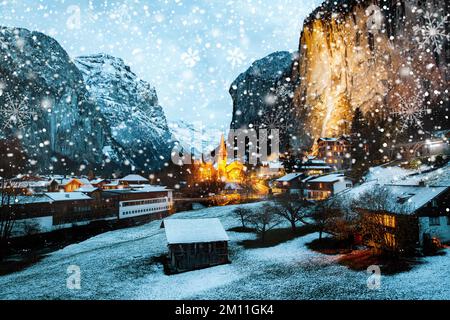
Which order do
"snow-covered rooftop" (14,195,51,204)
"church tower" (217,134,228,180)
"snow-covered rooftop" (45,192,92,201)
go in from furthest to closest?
1. "church tower" (217,134,228,180)
2. "snow-covered rooftop" (45,192,92,201)
3. "snow-covered rooftop" (14,195,51,204)

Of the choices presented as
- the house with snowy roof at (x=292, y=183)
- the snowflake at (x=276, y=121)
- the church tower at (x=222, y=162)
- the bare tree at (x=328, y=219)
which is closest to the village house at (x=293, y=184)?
the house with snowy roof at (x=292, y=183)

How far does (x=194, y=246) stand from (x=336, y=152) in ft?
159

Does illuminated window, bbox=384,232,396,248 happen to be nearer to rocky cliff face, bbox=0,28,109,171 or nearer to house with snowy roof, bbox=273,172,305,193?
house with snowy roof, bbox=273,172,305,193

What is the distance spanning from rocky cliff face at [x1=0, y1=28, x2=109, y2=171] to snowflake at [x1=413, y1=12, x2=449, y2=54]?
4228 inches

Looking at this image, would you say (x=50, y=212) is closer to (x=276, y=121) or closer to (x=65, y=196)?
(x=65, y=196)

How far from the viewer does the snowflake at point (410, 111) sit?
4931 centimetres

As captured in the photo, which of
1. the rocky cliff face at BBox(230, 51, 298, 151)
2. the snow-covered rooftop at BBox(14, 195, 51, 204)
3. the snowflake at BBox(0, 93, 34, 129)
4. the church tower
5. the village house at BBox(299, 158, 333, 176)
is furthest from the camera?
the rocky cliff face at BBox(230, 51, 298, 151)

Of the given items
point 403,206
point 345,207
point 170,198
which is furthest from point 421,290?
point 170,198

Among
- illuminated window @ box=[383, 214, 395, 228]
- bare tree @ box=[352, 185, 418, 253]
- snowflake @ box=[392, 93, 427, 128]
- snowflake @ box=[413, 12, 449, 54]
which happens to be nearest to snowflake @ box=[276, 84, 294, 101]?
snowflake @ box=[392, 93, 427, 128]

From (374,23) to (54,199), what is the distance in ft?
231

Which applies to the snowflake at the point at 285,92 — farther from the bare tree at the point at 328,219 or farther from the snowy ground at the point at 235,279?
the snowy ground at the point at 235,279

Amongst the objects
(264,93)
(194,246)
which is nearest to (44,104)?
(264,93)

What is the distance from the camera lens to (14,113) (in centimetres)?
8919

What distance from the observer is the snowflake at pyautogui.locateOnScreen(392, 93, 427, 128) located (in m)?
49.3
